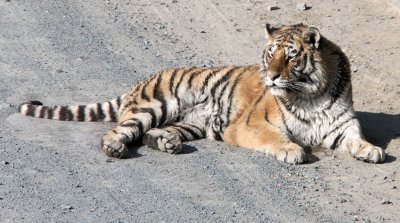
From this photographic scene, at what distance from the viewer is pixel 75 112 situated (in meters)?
9.68

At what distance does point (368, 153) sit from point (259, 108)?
1.21m

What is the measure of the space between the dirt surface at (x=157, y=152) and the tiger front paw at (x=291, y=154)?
3.3 inches

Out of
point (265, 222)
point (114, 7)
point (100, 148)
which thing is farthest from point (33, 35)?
point (265, 222)

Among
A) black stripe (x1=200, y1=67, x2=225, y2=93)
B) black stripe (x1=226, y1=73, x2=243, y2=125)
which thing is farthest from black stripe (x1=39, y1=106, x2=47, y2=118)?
black stripe (x1=226, y1=73, x2=243, y2=125)

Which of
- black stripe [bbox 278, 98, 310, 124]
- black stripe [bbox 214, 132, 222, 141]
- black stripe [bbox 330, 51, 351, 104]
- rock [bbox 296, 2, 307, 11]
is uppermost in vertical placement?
black stripe [bbox 330, 51, 351, 104]

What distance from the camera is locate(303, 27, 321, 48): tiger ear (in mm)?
8938

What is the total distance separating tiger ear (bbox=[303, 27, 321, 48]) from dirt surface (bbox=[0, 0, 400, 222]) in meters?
0.99

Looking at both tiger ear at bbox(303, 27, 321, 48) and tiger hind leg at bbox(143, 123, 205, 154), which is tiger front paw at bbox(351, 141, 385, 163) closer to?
tiger ear at bbox(303, 27, 321, 48)

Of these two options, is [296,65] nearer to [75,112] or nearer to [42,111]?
[75,112]

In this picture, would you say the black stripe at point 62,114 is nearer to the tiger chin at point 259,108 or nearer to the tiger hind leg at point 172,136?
the tiger chin at point 259,108

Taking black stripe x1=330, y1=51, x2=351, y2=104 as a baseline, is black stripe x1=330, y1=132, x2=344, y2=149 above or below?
below

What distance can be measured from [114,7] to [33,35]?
1.52m

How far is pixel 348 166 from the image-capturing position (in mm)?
8594

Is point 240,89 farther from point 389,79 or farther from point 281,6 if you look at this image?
point 281,6
